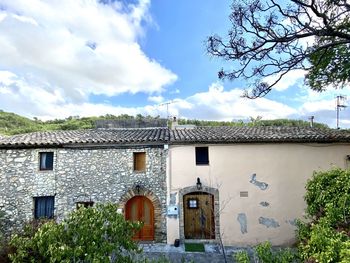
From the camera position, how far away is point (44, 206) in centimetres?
1219

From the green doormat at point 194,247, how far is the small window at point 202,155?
349 cm

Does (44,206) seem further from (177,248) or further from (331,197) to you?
(331,197)

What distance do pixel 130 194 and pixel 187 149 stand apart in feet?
10.6

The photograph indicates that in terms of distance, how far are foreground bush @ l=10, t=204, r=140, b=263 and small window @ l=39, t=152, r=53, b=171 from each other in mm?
7688

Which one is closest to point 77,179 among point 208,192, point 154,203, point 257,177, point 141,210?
point 141,210

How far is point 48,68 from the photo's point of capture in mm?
18766

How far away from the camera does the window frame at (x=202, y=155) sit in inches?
476

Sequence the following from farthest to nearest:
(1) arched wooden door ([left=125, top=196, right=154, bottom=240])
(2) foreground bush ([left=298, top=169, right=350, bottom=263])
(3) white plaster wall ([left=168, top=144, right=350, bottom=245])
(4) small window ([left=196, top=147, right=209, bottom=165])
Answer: (1) arched wooden door ([left=125, top=196, right=154, bottom=240]), (4) small window ([left=196, top=147, right=209, bottom=165]), (3) white plaster wall ([left=168, top=144, right=350, bottom=245]), (2) foreground bush ([left=298, top=169, right=350, bottom=263])

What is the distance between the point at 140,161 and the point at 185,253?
14.0 feet

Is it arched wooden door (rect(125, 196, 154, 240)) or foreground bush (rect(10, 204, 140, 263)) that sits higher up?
foreground bush (rect(10, 204, 140, 263))

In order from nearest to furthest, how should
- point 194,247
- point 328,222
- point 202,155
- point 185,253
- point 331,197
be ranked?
point 328,222 → point 331,197 → point 185,253 → point 194,247 → point 202,155

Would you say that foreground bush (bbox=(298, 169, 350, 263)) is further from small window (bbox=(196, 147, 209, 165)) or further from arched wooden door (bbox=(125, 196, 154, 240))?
arched wooden door (bbox=(125, 196, 154, 240))

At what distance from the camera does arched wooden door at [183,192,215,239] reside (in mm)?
12125

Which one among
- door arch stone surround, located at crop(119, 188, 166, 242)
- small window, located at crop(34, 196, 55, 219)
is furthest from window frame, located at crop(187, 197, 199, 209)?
small window, located at crop(34, 196, 55, 219)
